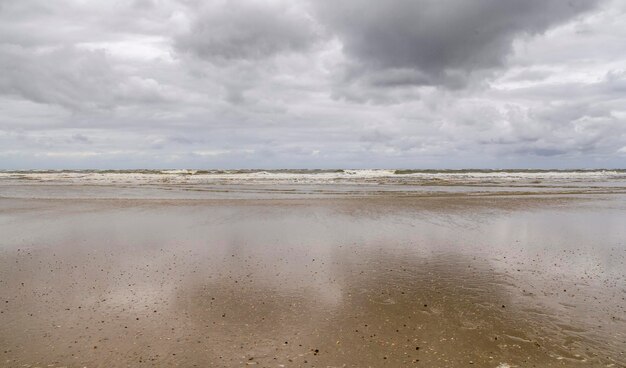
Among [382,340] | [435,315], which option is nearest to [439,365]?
[382,340]

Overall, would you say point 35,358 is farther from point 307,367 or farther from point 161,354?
point 307,367

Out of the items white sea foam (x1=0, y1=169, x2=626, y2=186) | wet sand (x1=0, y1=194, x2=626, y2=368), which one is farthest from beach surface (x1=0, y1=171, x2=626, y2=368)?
A: white sea foam (x1=0, y1=169, x2=626, y2=186)

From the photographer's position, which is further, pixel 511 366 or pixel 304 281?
pixel 304 281

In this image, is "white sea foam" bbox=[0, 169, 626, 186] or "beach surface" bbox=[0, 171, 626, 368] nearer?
"beach surface" bbox=[0, 171, 626, 368]

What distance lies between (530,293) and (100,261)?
46.4ft

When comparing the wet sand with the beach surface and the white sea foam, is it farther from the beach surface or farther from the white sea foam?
the white sea foam

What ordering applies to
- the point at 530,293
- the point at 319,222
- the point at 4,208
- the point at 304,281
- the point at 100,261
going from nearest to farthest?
the point at 530,293 < the point at 304,281 < the point at 100,261 < the point at 319,222 < the point at 4,208

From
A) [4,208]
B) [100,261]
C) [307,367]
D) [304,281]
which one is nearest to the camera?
[307,367]

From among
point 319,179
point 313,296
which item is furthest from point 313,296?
point 319,179

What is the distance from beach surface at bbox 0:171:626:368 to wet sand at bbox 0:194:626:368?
5 centimetres

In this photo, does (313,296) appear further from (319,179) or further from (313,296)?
(319,179)

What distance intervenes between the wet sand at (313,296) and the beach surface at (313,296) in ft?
0.16

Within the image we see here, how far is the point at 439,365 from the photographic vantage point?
283 inches

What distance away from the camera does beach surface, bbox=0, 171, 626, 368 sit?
766cm
